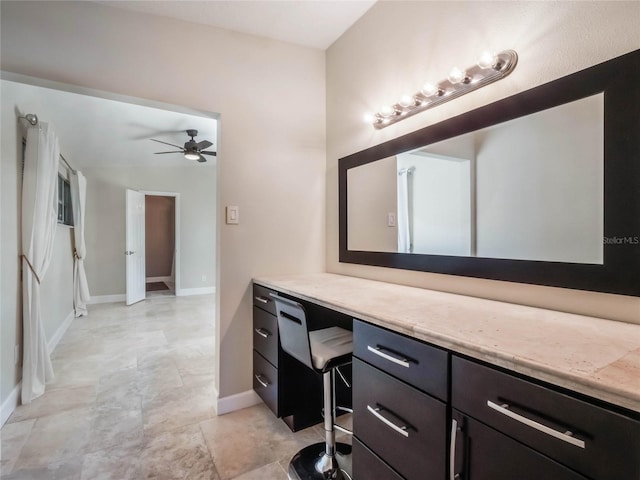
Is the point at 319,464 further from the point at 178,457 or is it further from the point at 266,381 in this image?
the point at 178,457

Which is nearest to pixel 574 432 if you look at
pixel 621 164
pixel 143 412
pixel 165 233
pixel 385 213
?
pixel 621 164

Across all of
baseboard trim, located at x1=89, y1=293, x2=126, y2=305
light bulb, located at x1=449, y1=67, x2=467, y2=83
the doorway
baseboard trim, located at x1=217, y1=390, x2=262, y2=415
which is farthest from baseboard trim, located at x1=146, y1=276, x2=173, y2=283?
light bulb, located at x1=449, y1=67, x2=467, y2=83

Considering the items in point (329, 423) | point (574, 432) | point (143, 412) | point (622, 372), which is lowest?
point (143, 412)

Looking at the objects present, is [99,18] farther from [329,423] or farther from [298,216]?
[329,423]

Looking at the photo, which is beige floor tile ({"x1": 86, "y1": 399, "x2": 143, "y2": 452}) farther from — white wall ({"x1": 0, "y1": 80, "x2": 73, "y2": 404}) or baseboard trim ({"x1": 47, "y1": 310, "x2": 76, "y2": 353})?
baseboard trim ({"x1": 47, "y1": 310, "x2": 76, "y2": 353})

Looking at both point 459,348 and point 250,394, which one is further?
point 250,394

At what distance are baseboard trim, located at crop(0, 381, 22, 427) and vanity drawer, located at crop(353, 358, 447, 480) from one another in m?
2.31

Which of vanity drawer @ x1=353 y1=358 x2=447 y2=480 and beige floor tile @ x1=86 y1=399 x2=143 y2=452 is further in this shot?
beige floor tile @ x1=86 y1=399 x2=143 y2=452

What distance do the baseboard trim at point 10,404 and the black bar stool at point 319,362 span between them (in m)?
1.91

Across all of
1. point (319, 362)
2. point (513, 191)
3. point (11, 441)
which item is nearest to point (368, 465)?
point (319, 362)

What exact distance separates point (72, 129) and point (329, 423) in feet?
14.6

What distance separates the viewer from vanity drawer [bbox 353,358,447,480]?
36.2 inches

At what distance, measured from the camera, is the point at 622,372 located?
25.0 inches

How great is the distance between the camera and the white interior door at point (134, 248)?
18.1 feet
